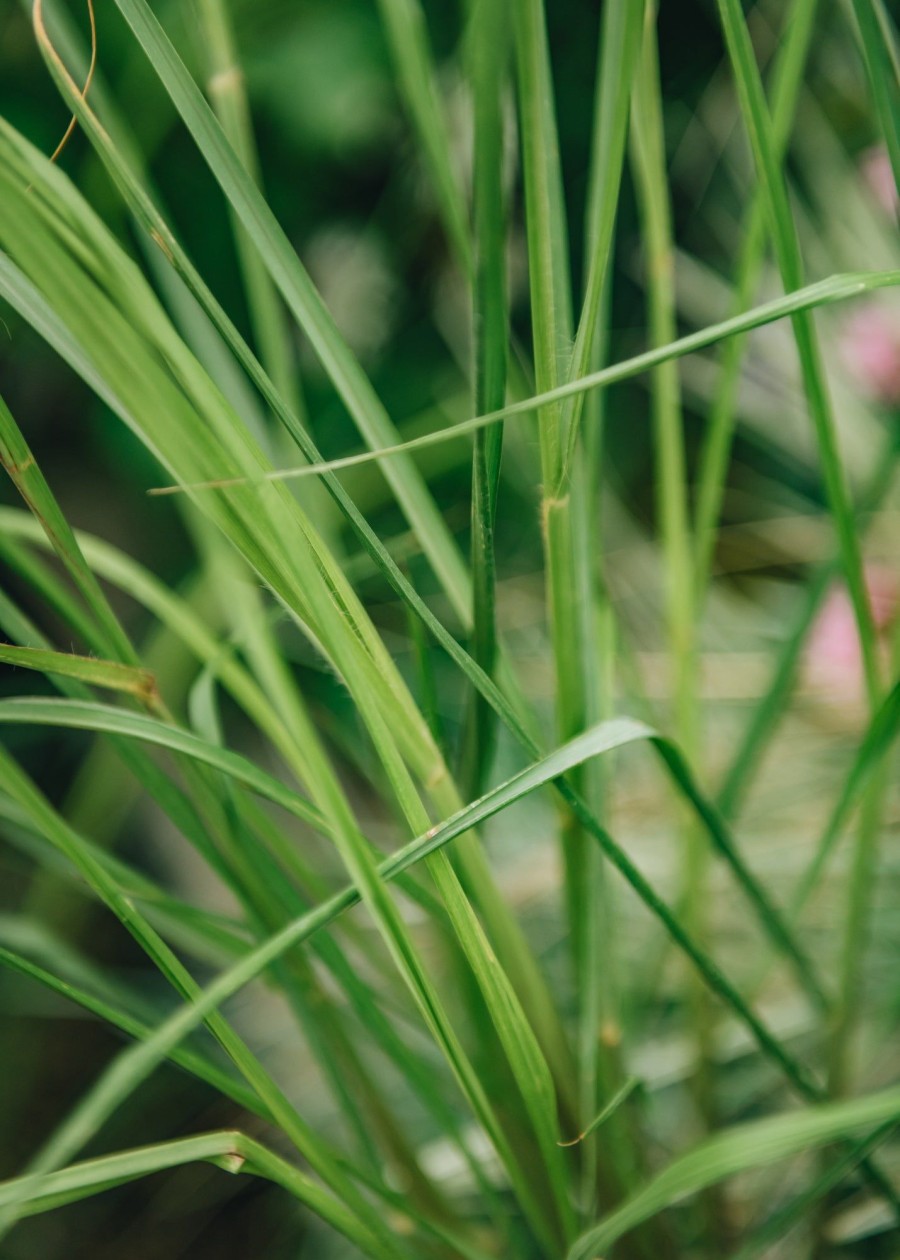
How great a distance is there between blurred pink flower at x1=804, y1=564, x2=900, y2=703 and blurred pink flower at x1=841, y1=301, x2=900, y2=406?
0.32ft

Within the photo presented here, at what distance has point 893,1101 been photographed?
0.48 ft

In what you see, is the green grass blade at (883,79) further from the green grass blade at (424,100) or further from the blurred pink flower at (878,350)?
the blurred pink flower at (878,350)

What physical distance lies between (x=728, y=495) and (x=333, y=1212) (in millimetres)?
532

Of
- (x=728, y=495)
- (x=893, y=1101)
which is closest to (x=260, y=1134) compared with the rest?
(x=893, y=1101)

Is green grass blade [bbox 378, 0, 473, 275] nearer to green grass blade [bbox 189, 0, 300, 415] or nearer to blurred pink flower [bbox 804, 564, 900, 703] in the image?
green grass blade [bbox 189, 0, 300, 415]

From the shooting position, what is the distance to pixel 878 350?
44 centimetres

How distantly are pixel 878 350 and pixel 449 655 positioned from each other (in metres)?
0.28

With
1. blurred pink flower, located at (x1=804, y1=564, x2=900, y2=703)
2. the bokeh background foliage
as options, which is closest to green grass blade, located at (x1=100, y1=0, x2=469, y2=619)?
the bokeh background foliage

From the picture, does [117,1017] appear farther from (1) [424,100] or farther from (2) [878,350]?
(2) [878,350]

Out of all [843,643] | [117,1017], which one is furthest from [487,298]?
[843,643]

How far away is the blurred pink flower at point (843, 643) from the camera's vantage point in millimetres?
384

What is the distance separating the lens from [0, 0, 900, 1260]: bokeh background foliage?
145 mm

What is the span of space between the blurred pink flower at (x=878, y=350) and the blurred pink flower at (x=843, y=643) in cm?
10

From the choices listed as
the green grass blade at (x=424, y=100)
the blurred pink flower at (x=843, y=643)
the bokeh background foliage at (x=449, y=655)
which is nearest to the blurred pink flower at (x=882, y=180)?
the bokeh background foliage at (x=449, y=655)
